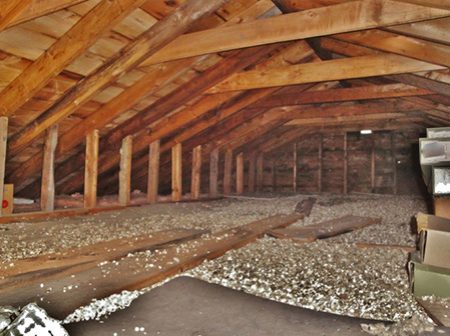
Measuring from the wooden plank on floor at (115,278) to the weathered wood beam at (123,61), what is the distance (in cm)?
191

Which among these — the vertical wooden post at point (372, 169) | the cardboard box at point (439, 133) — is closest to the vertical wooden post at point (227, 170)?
the vertical wooden post at point (372, 169)

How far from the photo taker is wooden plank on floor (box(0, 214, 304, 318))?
166 centimetres

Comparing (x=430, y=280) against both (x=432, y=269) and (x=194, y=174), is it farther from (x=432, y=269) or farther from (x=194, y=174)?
(x=194, y=174)

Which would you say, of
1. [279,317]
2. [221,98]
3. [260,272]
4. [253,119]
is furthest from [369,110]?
[279,317]

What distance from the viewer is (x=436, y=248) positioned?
1.96 metres

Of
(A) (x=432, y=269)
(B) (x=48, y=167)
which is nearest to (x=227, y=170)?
(B) (x=48, y=167)

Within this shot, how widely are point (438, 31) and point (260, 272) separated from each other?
2.62 meters

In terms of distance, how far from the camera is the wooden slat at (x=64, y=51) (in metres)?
2.96

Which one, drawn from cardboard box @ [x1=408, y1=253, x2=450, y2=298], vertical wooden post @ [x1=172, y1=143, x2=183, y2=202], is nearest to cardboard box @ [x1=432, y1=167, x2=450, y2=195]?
cardboard box @ [x1=408, y1=253, x2=450, y2=298]

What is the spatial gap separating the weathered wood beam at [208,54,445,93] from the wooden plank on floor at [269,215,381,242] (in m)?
1.83

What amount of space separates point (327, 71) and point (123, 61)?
8.52 feet

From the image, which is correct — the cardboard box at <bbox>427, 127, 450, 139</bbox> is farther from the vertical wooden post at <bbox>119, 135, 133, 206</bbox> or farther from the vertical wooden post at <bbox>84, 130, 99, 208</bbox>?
the vertical wooden post at <bbox>119, 135, 133, 206</bbox>

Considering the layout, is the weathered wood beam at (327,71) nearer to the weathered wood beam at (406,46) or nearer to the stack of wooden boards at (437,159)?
the weathered wood beam at (406,46)

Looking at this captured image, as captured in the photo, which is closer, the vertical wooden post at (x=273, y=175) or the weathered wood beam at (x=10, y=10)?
the weathered wood beam at (x=10, y=10)
